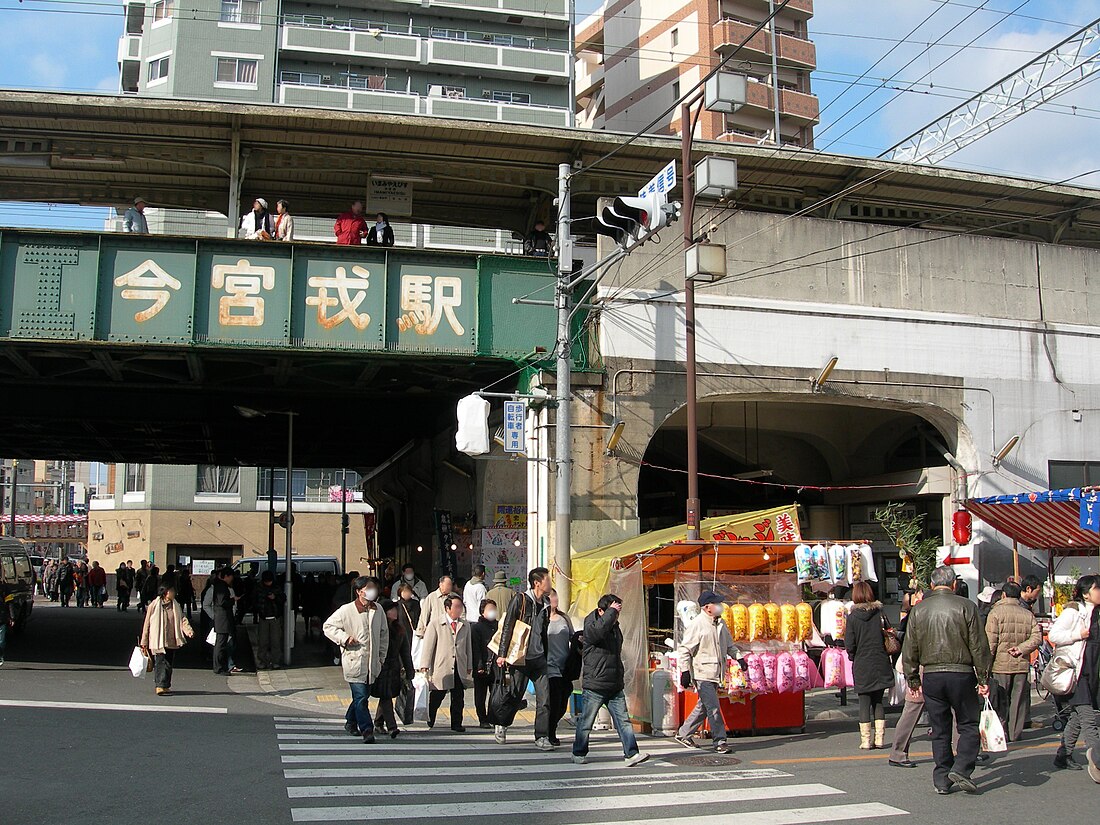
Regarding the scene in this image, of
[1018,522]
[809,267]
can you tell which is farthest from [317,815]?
[809,267]

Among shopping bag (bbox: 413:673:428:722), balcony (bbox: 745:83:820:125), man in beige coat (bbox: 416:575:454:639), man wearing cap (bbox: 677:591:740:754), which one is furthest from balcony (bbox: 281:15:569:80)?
man wearing cap (bbox: 677:591:740:754)

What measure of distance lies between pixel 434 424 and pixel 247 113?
9.98 meters

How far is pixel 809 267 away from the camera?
63.9 feet

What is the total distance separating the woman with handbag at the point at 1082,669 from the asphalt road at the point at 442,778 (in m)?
0.30

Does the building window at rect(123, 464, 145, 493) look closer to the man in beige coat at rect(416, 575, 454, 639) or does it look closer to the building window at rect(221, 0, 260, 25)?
the building window at rect(221, 0, 260, 25)

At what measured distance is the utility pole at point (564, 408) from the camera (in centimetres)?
1553

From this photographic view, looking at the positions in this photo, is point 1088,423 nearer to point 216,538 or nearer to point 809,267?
point 809,267

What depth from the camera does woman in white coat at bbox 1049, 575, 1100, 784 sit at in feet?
29.4

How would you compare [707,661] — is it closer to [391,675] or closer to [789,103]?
[391,675]

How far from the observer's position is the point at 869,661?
1094 cm

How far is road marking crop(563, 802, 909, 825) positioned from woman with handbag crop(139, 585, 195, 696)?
9858 mm

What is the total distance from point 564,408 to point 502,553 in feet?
13.9

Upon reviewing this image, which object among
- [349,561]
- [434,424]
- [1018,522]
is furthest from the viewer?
[349,561]

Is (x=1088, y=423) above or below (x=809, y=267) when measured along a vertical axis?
below
